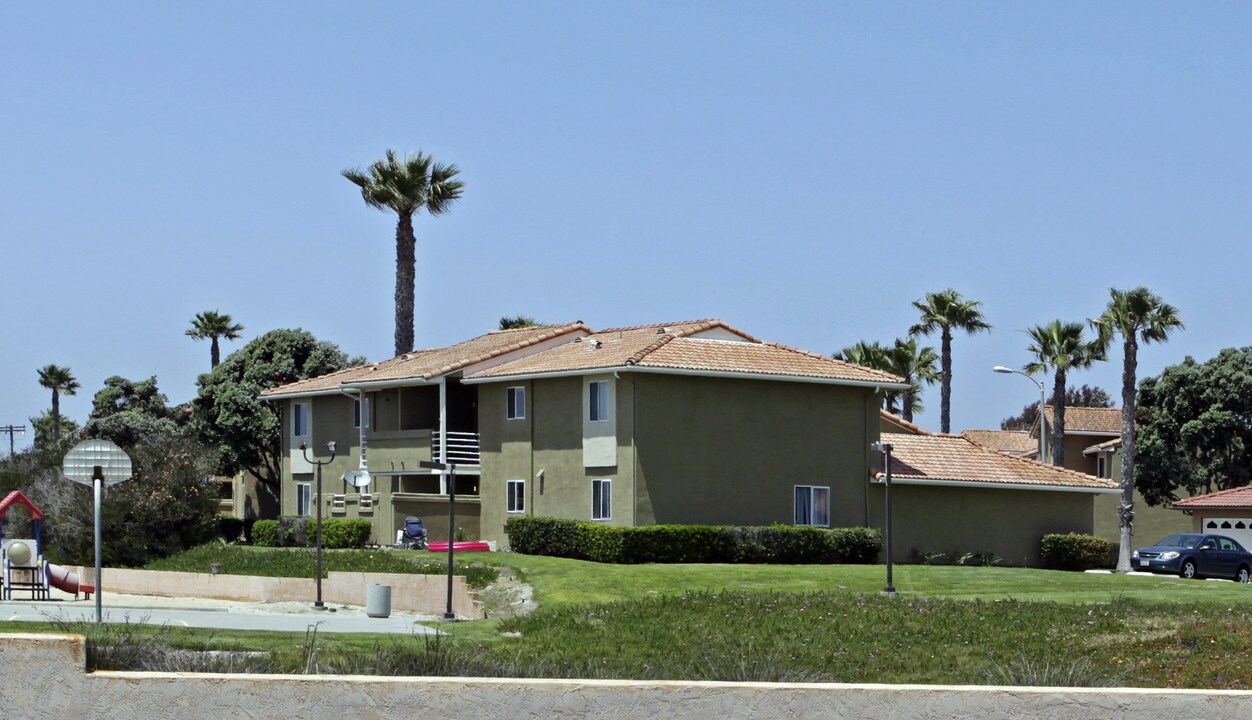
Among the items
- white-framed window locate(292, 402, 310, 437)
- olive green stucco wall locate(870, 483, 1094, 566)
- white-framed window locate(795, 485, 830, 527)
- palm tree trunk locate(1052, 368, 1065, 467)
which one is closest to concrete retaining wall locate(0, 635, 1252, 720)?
white-framed window locate(795, 485, 830, 527)

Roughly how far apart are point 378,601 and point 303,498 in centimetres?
2573

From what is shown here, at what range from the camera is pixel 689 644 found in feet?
76.8

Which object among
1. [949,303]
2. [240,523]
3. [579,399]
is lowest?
[240,523]

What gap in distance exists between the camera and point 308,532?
51.6 meters

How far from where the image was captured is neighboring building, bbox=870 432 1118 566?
47.5 m

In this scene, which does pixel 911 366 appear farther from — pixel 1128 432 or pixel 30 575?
pixel 30 575

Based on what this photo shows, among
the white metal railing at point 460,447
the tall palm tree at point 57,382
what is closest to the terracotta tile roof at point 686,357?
the white metal railing at point 460,447

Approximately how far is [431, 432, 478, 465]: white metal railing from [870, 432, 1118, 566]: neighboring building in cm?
1214

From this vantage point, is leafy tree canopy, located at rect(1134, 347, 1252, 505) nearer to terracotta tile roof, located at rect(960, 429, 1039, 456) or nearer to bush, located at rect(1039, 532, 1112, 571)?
terracotta tile roof, located at rect(960, 429, 1039, 456)

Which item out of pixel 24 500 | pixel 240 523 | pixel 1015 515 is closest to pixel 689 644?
pixel 24 500

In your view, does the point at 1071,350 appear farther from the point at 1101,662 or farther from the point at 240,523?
the point at 1101,662

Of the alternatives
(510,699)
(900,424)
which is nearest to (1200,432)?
(900,424)

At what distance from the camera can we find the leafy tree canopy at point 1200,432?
73938mm

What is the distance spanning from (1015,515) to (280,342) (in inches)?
1207
